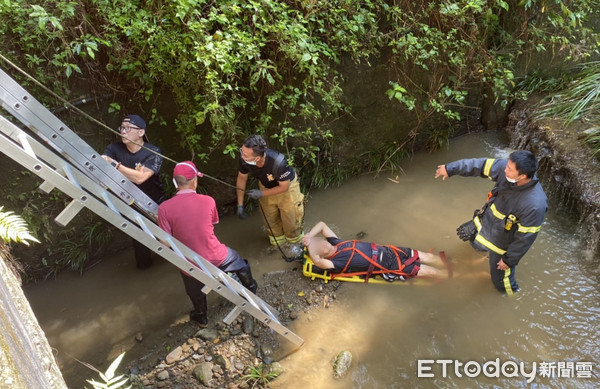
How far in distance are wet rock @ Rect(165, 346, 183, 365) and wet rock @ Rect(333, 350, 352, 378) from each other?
143cm

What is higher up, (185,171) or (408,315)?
(185,171)

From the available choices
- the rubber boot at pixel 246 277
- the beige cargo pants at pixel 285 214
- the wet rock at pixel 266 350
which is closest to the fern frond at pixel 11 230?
the rubber boot at pixel 246 277

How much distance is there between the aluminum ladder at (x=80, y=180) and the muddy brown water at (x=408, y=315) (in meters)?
1.08

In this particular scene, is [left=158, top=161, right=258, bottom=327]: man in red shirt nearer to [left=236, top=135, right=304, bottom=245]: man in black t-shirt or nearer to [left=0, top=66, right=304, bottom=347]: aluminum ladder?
[left=0, top=66, right=304, bottom=347]: aluminum ladder

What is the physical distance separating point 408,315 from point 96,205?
3.15m

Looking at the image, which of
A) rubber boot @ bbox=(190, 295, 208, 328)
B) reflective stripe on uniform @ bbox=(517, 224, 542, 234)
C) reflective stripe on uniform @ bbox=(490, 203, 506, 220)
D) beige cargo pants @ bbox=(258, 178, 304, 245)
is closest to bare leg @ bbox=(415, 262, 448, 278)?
reflective stripe on uniform @ bbox=(490, 203, 506, 220)

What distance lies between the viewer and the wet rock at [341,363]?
3.56 metres

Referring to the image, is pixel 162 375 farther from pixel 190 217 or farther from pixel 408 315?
pixel 408 315

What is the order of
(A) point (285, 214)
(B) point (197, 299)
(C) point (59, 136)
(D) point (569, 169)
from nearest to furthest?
(C) point (59, 136), (B) point (197, 299), (A) point (285, 214), (D) point (569, 169)

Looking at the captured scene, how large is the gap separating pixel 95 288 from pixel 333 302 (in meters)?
2.74

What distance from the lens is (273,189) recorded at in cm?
435

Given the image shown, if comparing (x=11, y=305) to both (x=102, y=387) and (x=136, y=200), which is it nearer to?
(x=102, y=387)

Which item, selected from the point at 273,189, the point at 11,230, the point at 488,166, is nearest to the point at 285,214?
the point at 273,189

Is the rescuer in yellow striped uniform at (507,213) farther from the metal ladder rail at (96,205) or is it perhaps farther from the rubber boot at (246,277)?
the metal ladder rail at (96,205)
